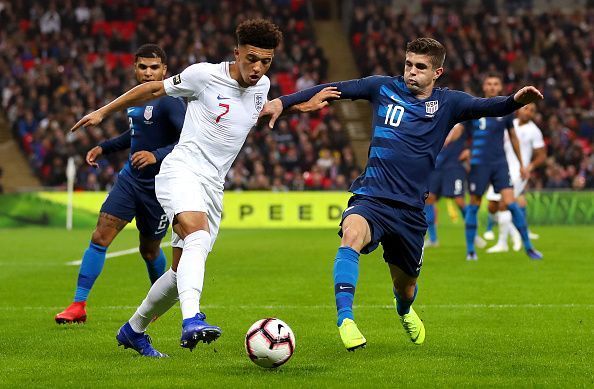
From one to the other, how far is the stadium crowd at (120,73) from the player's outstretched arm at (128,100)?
798 inches

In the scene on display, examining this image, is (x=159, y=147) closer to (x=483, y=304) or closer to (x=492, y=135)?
(x=483, y=304)

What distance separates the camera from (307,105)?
298 inches

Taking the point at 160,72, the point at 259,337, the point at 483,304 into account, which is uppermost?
the point at 160,72

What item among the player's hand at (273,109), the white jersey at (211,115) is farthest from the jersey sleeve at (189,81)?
the player's hand at (273,109)

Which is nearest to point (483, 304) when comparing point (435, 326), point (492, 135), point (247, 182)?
point (435, 326)

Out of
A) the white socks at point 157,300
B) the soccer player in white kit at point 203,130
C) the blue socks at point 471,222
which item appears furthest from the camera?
the blue socks at point 471,222

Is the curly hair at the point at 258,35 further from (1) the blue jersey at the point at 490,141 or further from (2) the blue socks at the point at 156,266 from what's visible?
(1) the blue jersey at the point at 490,141

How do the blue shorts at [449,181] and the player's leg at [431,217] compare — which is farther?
the blue shorts at [449,181]

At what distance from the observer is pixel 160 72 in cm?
948

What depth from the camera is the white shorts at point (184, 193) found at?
720 centimetres

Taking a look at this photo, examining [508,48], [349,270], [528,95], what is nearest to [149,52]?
[349,270]

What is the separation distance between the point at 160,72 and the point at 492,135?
25.4ft

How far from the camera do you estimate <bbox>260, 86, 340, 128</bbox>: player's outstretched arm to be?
24.5 feet

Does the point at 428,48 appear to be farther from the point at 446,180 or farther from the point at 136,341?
the point at 446,180
